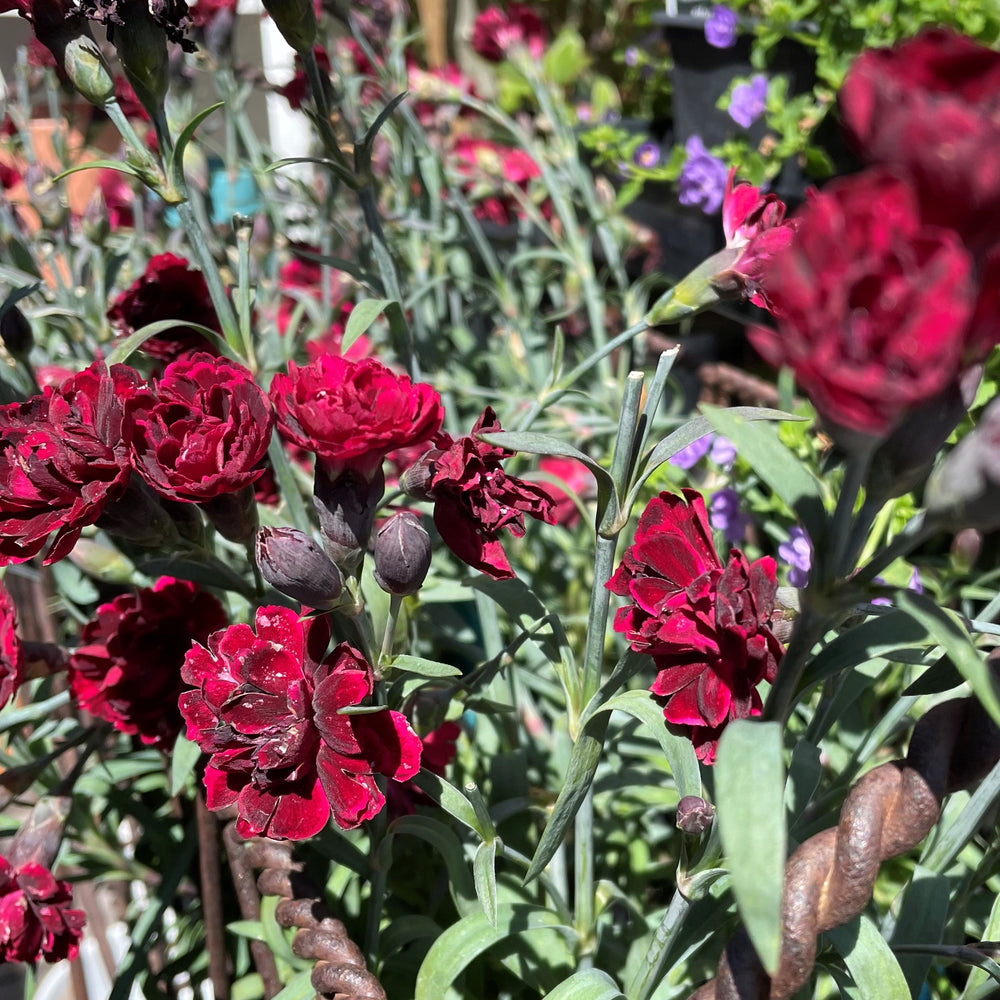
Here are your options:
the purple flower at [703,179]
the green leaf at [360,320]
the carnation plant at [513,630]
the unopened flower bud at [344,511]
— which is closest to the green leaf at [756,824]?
the carnation plant at [513,630]

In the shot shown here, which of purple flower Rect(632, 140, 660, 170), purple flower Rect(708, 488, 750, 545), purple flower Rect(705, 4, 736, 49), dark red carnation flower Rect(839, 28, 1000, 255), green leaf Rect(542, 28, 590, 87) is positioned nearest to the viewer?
dark red carnation flower Rect(839, 28, 1000, 255)

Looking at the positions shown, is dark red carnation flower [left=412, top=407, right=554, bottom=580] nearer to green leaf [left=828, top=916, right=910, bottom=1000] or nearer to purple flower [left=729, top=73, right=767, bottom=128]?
green leaf [left=828, top=916, right=910, bottom=1000]

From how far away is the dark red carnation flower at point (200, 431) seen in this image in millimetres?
429

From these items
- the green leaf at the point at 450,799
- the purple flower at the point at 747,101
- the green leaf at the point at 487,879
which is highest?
the purple flower at the point at 747,101

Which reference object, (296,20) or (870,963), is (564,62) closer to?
(296,20)

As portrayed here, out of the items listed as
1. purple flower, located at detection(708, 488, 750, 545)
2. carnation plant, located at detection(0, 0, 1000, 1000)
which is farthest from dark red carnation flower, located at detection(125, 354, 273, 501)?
purple flower, located at detection(708, 488, 750, 545)

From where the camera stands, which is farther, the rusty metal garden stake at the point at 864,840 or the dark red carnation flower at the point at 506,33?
the dark red carnation flower at the point at 506,33

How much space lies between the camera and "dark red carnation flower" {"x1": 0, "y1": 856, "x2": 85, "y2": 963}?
0.57m

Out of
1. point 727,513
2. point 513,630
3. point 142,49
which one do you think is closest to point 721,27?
point 727,513

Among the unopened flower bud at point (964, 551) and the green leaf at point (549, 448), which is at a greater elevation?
the green leaf at point (549, 448)

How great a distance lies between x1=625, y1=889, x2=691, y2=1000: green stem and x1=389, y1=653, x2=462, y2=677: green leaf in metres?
0.16

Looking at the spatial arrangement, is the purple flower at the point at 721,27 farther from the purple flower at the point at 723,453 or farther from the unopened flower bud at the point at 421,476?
the unopened flower bud at the point at 421,476

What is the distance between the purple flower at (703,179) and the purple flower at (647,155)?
12cm

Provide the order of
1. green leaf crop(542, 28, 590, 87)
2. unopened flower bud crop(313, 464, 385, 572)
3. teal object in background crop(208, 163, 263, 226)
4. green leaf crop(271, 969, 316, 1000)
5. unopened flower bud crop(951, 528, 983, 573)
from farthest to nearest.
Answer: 1. green leaf crop(542, 28, 590, 87)
2. teal object in background crop(208, 163, 263, 226)
3. unopened flower bud crop(951, 528, 983, 573)
4. green leaf crop(271, 969, 316, 1000)
5. unopened flower bud crop(313, 464, 385, 572)
